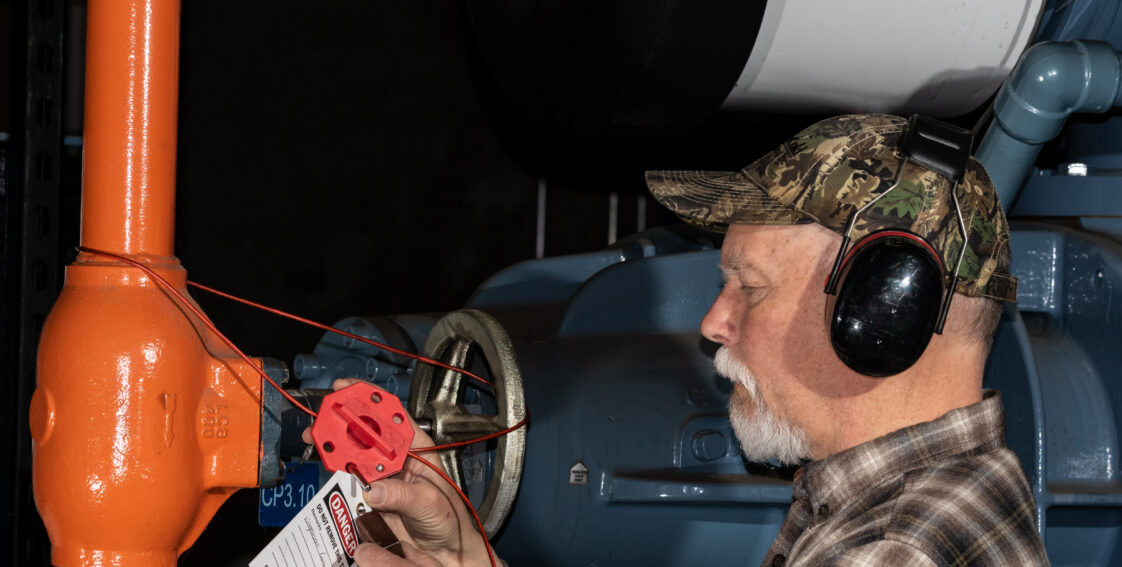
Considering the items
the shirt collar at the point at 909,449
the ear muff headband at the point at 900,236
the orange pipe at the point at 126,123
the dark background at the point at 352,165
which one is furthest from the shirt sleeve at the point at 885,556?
the dark background at the point at 352,165

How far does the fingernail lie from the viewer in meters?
1.07

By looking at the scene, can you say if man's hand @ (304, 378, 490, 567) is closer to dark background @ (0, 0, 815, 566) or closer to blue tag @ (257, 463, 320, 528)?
blue tag @ (257, 463, 320, 528)

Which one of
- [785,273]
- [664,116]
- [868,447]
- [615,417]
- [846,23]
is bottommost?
[615,417]

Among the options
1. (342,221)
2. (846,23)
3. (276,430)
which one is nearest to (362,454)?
(276,430)

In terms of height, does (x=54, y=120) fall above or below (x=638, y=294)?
above

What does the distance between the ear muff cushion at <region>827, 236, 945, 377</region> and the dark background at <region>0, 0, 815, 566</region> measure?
1.75m

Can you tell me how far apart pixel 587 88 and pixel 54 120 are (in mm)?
1070

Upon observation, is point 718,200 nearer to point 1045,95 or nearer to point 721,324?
point 721,324

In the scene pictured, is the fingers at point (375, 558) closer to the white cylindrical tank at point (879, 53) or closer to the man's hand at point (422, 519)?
the man's hand at point (422, 519)

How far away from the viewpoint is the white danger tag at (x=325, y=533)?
1089 mm

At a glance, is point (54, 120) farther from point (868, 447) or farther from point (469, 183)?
point (868, 447)

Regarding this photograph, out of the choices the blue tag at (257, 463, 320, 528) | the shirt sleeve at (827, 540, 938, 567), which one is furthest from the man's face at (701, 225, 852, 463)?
the blue tag at (257, 463, 320, 528)

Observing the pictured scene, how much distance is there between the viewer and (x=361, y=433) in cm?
108

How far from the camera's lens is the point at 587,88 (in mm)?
1578
